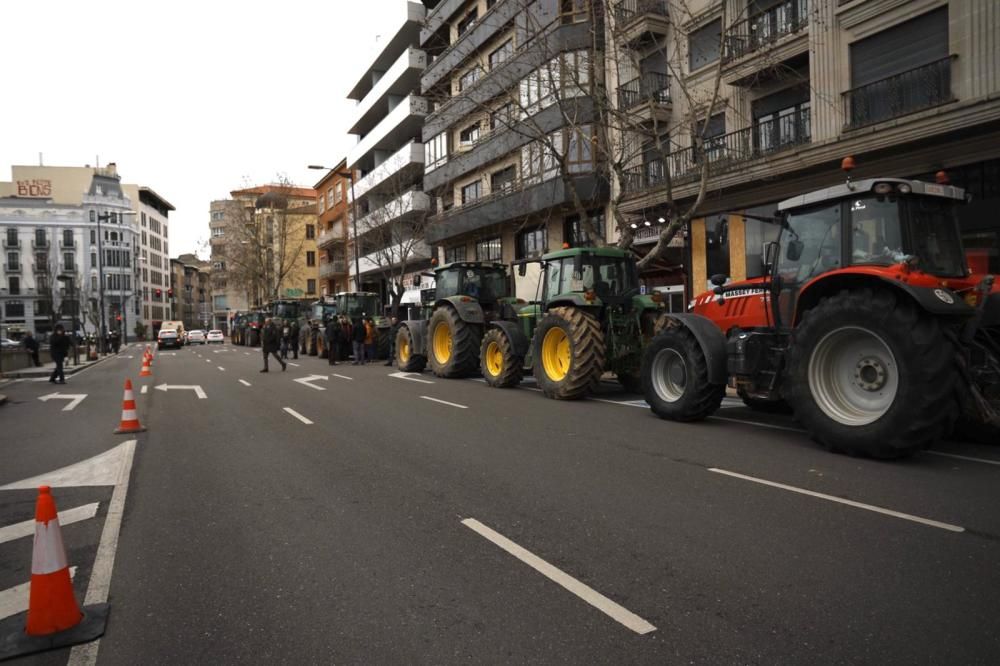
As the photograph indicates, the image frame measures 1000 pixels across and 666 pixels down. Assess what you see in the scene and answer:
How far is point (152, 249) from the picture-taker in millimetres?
99875

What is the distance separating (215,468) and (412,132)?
116ft

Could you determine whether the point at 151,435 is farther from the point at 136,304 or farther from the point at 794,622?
the point at 136,304

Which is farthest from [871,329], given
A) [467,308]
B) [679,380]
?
[467,308]

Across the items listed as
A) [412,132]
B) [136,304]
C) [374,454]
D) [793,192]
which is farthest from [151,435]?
[136,304]

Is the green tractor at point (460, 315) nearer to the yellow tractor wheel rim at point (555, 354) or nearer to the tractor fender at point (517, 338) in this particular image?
the tractor fender at point (517, 338)

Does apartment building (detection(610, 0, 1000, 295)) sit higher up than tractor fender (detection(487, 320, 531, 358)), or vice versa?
apartment building (detection(610, 0, 1000, 295))

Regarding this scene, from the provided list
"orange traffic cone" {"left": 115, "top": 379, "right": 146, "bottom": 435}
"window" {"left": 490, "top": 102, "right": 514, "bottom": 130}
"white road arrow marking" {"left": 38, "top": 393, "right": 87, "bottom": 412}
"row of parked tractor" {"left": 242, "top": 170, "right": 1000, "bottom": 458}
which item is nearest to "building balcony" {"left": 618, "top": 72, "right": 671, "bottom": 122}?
"window" {"left": 490, "top": 102, "right": 514, "bottom": 130}

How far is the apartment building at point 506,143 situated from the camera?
19828mm

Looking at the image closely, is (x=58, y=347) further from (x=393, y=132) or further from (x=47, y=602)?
(x=393, y=132)

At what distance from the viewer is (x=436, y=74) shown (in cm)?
3178

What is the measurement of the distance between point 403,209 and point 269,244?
25.4 m

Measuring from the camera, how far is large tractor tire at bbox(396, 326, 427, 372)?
18295mm

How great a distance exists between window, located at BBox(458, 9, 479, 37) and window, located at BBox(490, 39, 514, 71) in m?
3.58

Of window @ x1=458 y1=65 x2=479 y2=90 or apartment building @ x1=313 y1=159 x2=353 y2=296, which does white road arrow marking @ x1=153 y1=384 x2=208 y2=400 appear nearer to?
window @ x1=458 y1=65 x2=479 y2=90
